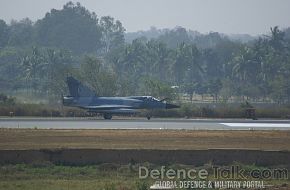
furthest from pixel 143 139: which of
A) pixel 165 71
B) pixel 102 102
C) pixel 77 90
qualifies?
pixel 165 71

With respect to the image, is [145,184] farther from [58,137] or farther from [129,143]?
[58,137]

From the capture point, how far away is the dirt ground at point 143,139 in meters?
41.4

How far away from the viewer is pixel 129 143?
42.5m

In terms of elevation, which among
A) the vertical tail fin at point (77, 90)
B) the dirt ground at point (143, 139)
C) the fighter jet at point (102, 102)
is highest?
the vertical tail fin at point (77, 90)

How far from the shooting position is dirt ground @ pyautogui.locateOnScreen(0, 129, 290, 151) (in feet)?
136

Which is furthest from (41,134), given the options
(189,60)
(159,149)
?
(189,60)

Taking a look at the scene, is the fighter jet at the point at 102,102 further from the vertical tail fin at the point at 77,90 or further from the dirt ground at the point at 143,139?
the dirt ground at the point at 143,139

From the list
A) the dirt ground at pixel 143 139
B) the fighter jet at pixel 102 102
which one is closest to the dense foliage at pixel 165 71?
the fighter jet at pixel 102 102

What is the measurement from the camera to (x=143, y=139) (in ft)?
146

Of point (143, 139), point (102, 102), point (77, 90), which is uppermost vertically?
point (77, 90)

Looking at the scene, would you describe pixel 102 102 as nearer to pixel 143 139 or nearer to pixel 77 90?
pixel 77 90

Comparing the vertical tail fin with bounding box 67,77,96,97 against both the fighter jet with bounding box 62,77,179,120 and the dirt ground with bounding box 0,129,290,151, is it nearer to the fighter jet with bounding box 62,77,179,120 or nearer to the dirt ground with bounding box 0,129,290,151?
the fighter jet with bounding box 62,77,179,120

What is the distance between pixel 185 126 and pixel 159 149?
16459 millimetres

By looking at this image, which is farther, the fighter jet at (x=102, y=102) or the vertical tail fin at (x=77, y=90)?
the vertical tail fin at (x=77, y=90)
